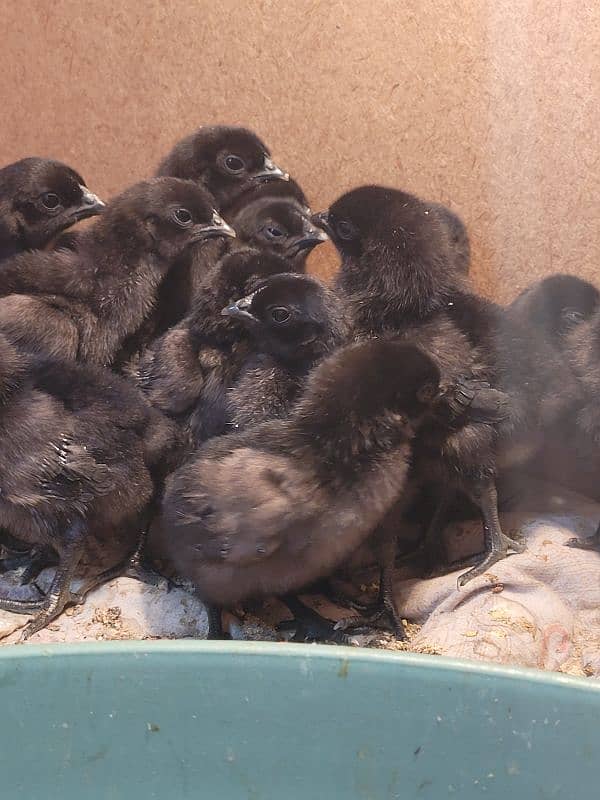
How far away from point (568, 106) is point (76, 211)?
1.25m

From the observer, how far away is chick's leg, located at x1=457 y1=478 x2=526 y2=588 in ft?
6.24

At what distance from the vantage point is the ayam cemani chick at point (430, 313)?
1834 millimetres

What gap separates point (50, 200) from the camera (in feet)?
7.68

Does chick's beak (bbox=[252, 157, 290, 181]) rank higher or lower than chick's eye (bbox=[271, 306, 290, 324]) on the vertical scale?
higher

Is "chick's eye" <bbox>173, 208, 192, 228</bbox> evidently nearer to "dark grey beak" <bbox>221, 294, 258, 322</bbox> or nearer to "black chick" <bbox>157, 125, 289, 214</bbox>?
"black chick" <bbox>157, 125, 289, 214</bbox>

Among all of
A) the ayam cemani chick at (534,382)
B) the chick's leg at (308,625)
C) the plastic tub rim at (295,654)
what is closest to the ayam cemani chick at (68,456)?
the chick's leg at (308,625)

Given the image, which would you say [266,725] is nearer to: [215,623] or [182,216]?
[215,623]

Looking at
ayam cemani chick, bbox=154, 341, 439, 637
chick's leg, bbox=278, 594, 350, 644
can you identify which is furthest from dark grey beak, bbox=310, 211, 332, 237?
chick's leg, bbox=278, 594, 350, 644

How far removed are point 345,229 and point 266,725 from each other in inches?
46.2

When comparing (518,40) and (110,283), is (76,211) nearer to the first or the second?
(110,283)

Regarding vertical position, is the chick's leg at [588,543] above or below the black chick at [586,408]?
below

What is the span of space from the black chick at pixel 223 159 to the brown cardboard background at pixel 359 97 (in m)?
0.11

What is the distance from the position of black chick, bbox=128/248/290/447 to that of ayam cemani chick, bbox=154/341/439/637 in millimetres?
239

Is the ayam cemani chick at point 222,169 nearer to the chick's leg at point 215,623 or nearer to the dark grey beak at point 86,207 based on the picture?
the dark grey beak at point 86,207
